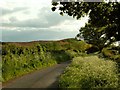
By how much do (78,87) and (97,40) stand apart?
235ft

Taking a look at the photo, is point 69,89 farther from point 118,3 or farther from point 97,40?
point 97,40

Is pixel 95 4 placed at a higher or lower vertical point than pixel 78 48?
higher

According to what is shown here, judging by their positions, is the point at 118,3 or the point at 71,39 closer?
the point at 118,3

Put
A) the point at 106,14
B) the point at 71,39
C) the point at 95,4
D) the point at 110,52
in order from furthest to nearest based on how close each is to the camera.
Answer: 1. the point at 71,39
2. the point at 110,52
3. the point at 106,14
4. the point at 95,4

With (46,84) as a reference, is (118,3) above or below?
above

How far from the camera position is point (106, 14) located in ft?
73.3

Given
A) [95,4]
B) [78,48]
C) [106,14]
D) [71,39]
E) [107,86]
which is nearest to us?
[107,86]

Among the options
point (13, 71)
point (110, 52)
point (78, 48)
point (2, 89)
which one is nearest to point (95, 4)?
point (2, 89)

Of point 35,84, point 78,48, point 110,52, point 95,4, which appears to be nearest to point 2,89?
point 35,84

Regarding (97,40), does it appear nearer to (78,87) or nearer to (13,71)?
(13,71)

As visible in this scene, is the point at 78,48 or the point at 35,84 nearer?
the point at 35,84

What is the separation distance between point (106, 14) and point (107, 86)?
25.5 feet

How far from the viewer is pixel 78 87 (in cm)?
1642

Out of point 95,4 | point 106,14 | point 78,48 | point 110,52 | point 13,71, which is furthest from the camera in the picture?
point 78,48
